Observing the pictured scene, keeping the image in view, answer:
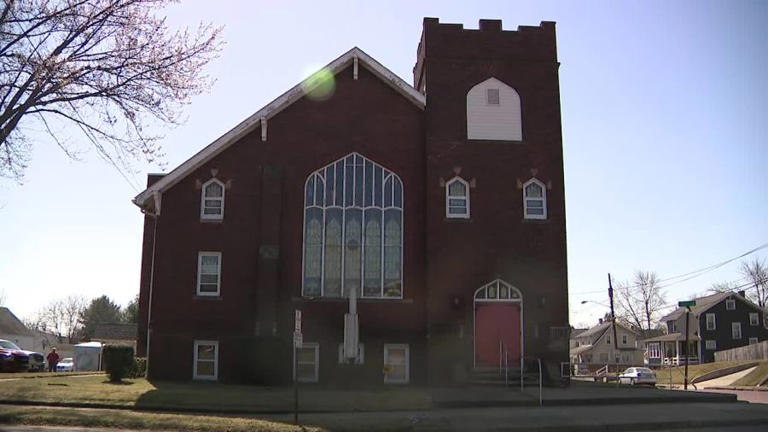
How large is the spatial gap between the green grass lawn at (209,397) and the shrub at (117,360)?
167 centimetres

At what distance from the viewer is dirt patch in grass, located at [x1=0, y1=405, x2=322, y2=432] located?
14.9 meters

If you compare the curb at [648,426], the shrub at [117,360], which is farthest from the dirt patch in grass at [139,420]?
the shrub at [117,360]

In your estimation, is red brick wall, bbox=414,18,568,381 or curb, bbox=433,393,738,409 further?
red brick wall, bbox=414,18,568,381

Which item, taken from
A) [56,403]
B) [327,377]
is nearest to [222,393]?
[56,403]

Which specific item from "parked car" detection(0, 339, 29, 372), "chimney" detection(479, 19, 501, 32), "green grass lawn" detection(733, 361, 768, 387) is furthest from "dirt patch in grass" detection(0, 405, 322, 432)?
"green grass lawn" detection(733, 361, 768, 387)

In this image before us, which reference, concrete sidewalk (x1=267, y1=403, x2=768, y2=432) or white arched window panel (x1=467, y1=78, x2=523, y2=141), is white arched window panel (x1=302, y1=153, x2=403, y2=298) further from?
concrete sidewalk (x1=267, y1=403, x2=768, y2=432)

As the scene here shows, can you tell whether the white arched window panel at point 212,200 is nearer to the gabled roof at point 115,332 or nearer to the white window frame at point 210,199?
the white window frame at point 210,199

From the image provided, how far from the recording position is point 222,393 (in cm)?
1972

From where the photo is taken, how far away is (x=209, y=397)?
18.8 metres

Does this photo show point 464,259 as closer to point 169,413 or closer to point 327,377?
point 327,377

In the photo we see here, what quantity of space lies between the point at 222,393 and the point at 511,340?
33.6 ft

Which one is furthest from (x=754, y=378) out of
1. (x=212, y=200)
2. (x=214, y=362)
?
(x=212, y=200)

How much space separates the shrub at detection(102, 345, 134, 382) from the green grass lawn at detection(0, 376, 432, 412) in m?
1.67

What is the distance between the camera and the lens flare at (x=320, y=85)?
26438mm
